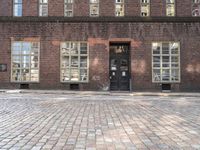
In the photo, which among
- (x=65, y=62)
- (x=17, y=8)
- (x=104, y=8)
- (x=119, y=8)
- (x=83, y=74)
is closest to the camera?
(x=83, y=74)

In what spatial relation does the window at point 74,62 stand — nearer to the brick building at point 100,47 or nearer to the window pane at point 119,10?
the brick building at point 100,47

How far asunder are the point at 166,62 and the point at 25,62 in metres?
11.4

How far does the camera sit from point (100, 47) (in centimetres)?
2555

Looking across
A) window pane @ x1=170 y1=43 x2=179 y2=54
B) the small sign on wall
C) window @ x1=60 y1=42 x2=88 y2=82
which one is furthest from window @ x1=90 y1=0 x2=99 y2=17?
the small sign on wall

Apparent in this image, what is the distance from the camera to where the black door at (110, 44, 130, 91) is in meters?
26.2

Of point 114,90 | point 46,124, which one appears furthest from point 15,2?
point 46,124

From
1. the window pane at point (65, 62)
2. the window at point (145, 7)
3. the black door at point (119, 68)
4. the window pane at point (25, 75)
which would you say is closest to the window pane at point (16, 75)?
the window pane at point (25, 75)

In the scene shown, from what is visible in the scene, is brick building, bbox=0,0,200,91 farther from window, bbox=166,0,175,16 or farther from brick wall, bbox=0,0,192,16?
window, bbox=166,0,175,16

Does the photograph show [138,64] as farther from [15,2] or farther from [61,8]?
[15,2]

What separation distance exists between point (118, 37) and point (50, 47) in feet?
18.1

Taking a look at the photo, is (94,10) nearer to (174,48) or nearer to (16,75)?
(174,48)

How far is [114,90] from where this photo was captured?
2606cm

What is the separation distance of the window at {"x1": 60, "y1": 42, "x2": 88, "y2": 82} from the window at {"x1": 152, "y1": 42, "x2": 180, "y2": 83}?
5.56m

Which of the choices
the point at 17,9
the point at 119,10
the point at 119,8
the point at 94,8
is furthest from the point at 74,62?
the point at 17,9
